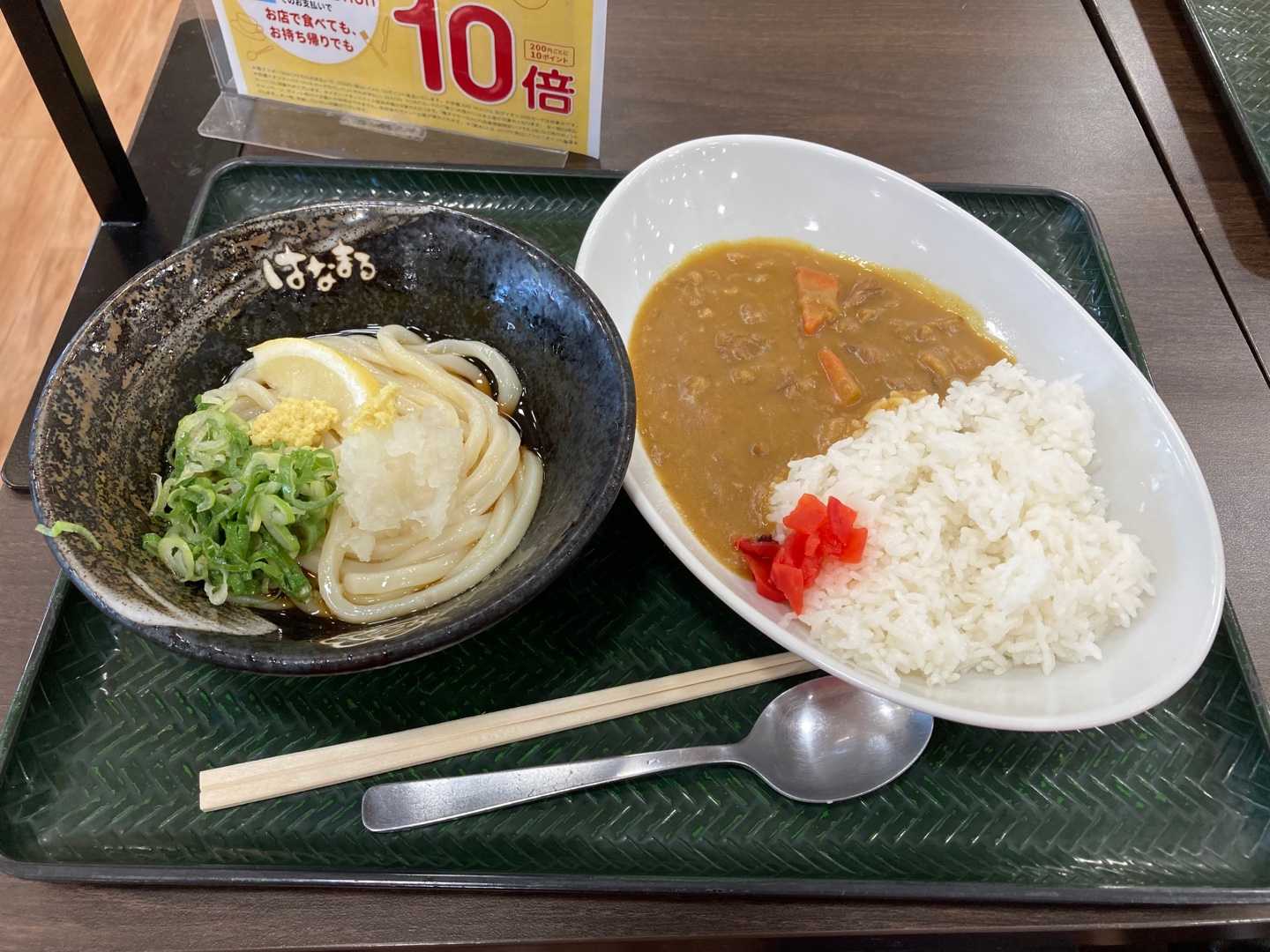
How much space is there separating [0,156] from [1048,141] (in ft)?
12.3

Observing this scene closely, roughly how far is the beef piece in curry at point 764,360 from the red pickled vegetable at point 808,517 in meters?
0.11

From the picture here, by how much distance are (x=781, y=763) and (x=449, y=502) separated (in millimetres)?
797

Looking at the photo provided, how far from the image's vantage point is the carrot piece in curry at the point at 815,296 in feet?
7.48

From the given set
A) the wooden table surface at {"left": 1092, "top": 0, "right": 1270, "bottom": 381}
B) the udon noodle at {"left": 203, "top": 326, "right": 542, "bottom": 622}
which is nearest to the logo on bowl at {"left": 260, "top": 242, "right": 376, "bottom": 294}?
the udon noodle at {"left": 203, "top": 326, "right": 542, "bottom": 622}

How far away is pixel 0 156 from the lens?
346cm

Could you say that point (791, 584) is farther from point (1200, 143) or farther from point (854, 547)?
point (1200, 143)

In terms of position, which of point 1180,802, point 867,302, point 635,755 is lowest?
point 1180,802

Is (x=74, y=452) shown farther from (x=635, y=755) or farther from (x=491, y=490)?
(x=635, y=755)

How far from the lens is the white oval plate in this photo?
5.59 feet

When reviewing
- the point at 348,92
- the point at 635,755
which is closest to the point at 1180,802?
the point at 635,755

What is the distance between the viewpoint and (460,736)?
168 cm

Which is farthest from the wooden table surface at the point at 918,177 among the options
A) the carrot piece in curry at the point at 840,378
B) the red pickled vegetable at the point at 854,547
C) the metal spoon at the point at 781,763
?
the carrot piece in curry at the point at 840,378

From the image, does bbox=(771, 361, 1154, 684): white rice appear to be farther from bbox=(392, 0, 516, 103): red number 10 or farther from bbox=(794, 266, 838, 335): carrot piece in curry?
bbox=(392, 0, 516, 103): red number 10

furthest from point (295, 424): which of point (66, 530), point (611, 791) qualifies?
point (611, 791)
